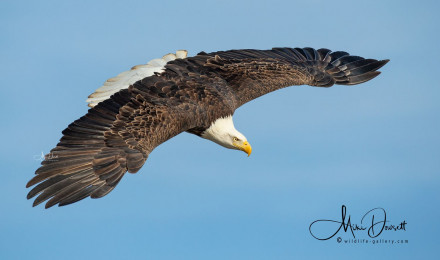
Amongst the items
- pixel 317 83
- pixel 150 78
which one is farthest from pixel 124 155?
pixel 317 83

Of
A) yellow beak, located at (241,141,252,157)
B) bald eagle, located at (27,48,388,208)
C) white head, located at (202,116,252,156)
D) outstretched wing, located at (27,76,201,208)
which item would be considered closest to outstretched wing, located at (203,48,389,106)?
bald eagle, located at (27,48,388,208)

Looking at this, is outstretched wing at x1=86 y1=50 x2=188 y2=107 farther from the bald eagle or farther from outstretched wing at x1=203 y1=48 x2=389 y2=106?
outstretched wing at x1=203 y1=48 x2=389 y2=106

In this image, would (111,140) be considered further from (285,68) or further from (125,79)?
(285,68)

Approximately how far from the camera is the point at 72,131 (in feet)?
39.0

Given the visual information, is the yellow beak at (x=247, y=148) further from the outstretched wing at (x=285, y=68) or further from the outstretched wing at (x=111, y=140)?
the outstretched wing at (x=111, y=140)

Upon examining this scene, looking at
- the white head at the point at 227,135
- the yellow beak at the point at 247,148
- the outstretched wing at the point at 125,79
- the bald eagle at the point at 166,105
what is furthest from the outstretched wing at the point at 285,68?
the outstretched wing at the point at 125,79

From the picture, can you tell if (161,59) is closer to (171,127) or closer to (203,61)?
(203,61)

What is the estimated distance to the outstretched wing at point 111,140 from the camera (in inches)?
441

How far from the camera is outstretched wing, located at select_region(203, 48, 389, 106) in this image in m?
14.5

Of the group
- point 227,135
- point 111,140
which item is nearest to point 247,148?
point 227,135

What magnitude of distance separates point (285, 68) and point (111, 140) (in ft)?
15.1

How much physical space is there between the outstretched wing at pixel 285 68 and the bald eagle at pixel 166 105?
2 centimetres

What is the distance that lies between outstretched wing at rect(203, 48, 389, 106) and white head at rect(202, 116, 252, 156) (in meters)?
0.67

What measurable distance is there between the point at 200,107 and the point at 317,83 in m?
3.36
